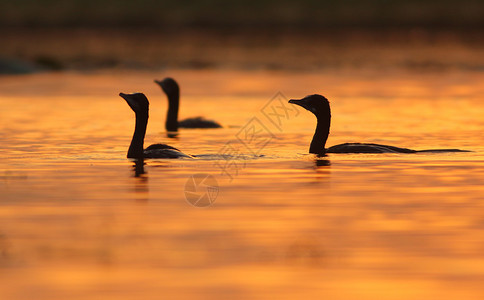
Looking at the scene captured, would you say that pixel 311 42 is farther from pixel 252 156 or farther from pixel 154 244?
pixel 154 244

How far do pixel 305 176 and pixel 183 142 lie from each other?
25.3 feet

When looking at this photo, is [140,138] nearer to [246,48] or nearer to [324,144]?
[324,144]

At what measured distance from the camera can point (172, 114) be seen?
3203 centimetres

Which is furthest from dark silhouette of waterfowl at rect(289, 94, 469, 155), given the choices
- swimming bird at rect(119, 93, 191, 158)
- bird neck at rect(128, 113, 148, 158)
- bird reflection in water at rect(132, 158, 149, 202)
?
bird reflection in water at rect(132, 158, 149, 202)

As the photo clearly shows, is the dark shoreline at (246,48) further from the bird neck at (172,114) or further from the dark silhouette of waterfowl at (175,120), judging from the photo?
the bird neck at (172,114)

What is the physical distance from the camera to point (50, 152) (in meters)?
24.9

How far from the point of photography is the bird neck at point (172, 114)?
31.8m

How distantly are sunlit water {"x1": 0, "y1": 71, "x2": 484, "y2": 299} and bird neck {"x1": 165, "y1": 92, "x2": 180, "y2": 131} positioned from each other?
1.35 feet

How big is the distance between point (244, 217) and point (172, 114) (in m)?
15.9

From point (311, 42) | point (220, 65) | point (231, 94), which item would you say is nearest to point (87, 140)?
point (231, 94)

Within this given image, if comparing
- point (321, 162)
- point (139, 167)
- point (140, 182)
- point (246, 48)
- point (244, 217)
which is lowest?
point (244, 217)

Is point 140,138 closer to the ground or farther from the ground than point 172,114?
closer to the ground

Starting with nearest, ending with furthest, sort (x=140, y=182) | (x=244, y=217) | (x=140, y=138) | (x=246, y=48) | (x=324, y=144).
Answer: (x=244, y=217), (x=140, y=182), (x=140, y=138), (x=324, y=144), (x=246, y=48)

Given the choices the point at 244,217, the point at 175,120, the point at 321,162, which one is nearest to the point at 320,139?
the point at 321,162
